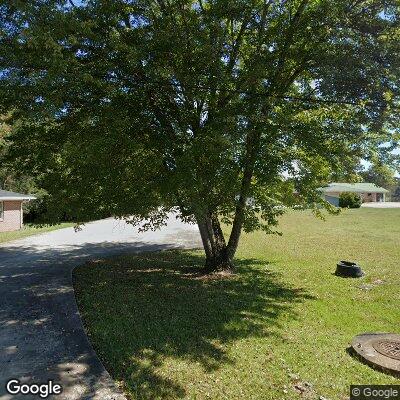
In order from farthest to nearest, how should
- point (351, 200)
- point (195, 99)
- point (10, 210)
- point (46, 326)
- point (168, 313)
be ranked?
1. point (351, 200)
2. point (10, 210)
3. point (195, 99)
4. point (168, 313)
5. point (46, 326)

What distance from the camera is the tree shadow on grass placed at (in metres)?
5.61

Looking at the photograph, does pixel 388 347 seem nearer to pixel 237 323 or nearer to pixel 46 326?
pixel 237 323

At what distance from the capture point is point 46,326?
7.11 metres

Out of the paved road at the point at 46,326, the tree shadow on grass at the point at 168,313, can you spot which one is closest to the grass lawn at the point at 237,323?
the tree shadow on grass at the point at 168,313

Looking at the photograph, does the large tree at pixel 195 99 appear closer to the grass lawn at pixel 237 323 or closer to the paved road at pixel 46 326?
the grass lawn at pixel 237 323

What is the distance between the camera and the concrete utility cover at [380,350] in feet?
17.7

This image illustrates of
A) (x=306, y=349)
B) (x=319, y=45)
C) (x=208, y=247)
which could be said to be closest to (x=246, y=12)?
(x=319, y=45)

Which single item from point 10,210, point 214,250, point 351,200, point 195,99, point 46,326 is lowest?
point 46,326

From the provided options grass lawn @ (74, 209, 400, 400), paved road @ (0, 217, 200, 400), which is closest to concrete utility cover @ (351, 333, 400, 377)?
grass lawn @ (74, 209, 400, 400)

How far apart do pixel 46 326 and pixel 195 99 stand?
565 centimetres

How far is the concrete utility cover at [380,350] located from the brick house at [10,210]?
77.9 feet

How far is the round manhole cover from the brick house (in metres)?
24.0

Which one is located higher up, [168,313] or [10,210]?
[10,210]

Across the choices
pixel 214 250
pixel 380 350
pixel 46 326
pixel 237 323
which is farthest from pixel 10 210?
pixel 380 350
